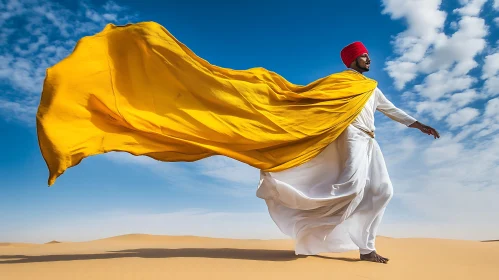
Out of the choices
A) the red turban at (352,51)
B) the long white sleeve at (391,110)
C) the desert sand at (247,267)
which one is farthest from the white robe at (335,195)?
the red turban at (352,51)

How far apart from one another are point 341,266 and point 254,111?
238 cm

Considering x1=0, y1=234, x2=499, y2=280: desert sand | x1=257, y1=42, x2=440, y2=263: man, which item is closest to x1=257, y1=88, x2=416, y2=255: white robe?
x1=257, y1=42, x2=440, y2=263: man

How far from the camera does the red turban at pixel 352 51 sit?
668 cm

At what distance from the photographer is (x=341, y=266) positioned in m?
5.16

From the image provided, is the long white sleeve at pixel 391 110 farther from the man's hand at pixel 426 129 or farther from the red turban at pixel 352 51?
the red turban at pixel 352 51

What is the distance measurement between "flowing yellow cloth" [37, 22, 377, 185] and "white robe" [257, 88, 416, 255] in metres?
0.20

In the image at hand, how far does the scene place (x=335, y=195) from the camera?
5.78 metres

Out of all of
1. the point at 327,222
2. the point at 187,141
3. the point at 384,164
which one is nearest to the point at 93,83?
the point at 187,141

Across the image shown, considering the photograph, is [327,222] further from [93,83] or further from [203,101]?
[93,83]

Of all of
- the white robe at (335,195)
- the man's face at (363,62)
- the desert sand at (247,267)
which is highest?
the man's face at (363,62)

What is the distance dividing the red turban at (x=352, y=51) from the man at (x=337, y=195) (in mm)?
904

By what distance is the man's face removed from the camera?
6.69 metres

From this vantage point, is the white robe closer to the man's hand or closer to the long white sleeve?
the long white sleeve

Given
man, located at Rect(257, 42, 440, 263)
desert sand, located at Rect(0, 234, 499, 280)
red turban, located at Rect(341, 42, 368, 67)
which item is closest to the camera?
desert sand, located at Rect(0, 234, 499, 280)
